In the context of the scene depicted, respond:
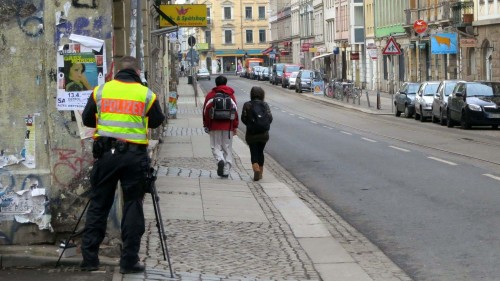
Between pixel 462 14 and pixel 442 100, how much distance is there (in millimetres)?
16806

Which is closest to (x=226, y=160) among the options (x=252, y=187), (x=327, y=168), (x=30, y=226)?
(x=252, y=187)

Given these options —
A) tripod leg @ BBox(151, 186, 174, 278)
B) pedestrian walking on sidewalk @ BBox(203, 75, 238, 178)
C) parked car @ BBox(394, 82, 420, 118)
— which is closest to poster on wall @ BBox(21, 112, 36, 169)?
tripod leg @ BBox(151, 186, 174, 278)

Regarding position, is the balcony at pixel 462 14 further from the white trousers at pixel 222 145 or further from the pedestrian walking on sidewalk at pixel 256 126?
the white trousers at pixel 222 145

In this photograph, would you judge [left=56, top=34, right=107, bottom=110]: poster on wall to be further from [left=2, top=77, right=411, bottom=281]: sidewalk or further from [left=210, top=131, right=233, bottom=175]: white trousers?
[left=210, top=131, right=233, bottom=175]: white trousers

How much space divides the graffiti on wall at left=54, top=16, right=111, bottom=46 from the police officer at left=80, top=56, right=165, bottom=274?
0.63m

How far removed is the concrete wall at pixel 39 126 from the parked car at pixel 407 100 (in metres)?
37.0

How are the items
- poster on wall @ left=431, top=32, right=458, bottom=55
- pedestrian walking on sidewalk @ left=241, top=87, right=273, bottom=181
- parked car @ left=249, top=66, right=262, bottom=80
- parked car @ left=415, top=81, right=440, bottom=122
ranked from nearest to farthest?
pedestrian walking on sidewalk @ left=241, top=87, right=273, bottom=181, parked car @ left=415, top=81, right=440, bottom=122, poster on wall @ left=431, top=32, right=458, bottom=55, parked car @ left=249, top=66, right=262, bottom=80

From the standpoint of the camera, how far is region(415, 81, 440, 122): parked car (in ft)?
139

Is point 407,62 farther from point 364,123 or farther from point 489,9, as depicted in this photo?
point 364,123

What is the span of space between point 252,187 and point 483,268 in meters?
7.85

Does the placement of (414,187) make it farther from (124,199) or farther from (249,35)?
(249,35)

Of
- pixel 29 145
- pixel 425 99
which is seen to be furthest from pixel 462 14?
pixel 29 145

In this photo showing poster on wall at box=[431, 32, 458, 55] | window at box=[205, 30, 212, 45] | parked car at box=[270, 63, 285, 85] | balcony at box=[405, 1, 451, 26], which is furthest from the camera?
window at box=[205, 30, 212, 45]

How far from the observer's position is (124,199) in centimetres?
899
